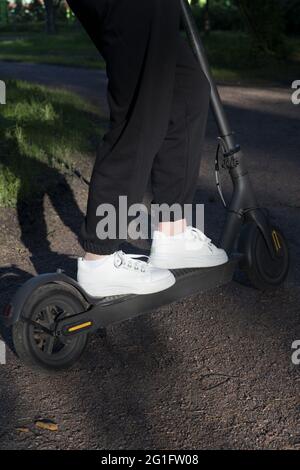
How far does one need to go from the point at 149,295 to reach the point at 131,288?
0.09m

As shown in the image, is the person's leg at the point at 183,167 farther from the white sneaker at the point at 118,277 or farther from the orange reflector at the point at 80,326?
the orange reflector at the point at 80,326

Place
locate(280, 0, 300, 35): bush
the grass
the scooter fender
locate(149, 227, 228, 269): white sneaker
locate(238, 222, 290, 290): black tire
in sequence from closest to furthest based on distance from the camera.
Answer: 1. the scooter fender
2. locate(149, 227, 228, 269): white sneaker
3. locate(238, 222, 290, 290): black tire
4. the grass
5. locate(280, 0, 300, 35): bush

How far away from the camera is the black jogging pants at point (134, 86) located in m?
2.29

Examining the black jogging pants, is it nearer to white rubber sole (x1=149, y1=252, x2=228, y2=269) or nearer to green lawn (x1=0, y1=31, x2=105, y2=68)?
white rubber sole (x1=149, y1=252, x2=228, y2=269)

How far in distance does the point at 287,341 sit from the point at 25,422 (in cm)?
97

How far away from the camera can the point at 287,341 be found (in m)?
2.57

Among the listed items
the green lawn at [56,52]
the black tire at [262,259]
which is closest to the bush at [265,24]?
the green lawn at [56,52]

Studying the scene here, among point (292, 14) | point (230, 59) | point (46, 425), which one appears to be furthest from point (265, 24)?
point (46, 425)

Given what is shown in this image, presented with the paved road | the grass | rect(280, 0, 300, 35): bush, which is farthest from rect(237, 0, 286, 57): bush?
the paved road

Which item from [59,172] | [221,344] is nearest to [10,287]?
[221,344]

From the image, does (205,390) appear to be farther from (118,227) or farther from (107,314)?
(118,227)

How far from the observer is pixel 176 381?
2338 mm

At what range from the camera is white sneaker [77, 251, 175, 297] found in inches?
97.8

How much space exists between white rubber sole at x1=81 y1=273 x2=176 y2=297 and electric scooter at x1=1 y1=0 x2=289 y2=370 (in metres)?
0.02
